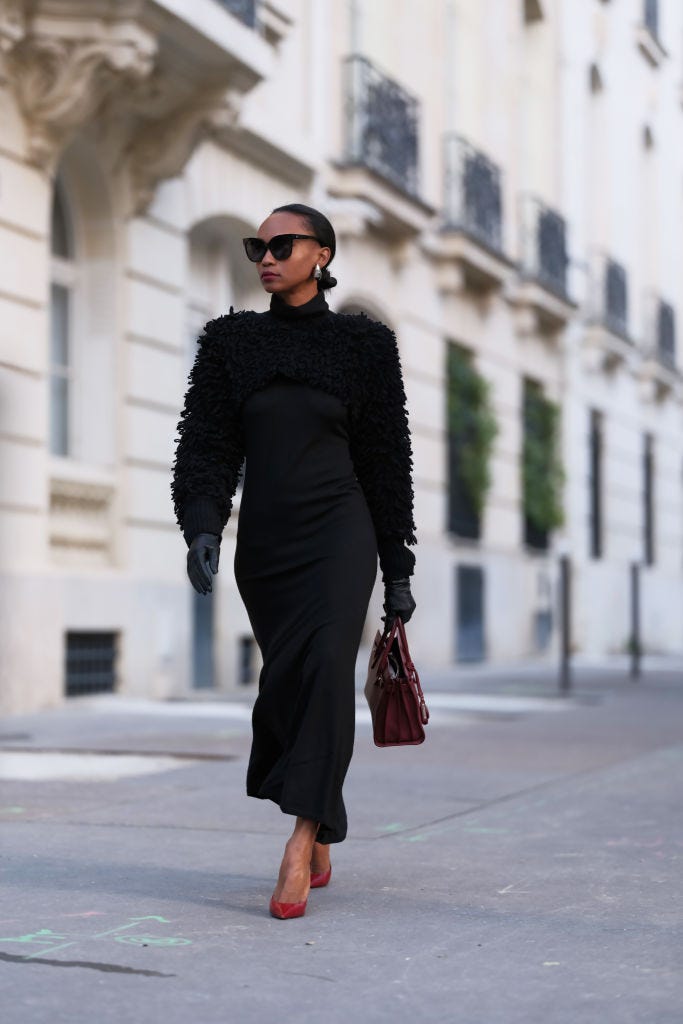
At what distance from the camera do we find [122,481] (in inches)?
540

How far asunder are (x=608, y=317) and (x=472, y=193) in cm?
653

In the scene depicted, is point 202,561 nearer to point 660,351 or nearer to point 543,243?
point 543,243

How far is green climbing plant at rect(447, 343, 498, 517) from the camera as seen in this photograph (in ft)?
70.2

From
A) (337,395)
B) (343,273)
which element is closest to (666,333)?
(343,273)

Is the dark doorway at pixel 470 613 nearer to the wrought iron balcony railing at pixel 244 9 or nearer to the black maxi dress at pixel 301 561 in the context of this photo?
the wrought iron balcony railing at pixel 244 9

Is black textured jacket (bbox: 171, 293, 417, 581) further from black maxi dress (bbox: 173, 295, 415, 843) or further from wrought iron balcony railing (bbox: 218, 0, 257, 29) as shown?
wrought iron balcony railing (bbox: 218, 0, 257, 29)

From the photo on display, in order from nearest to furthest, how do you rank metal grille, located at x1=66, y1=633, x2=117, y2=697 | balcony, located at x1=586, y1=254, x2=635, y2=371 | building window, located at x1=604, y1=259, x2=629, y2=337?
metal grille, located at x1=66, y1=633, x2=117, y2=697 < balcony, located at x1=586, y1=254, x2=635, y2=371 < building window, located at x1=604, y1=259, x2=629, y2=337

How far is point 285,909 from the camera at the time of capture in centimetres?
465

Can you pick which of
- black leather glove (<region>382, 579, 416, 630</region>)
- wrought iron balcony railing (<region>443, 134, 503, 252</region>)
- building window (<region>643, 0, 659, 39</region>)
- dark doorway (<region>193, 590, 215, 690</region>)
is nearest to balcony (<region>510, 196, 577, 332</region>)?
wrought iron balcony railing (<region>443, 134, 503, 252</region>)

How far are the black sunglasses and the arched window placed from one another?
873cm

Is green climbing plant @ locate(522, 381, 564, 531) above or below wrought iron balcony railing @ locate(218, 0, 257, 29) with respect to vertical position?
below

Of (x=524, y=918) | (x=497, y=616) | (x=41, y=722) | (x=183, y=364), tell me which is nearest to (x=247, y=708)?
(x=41, y=722)

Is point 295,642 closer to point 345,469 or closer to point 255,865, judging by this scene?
point 345,469

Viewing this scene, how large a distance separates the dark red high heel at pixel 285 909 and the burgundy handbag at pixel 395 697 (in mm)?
483
